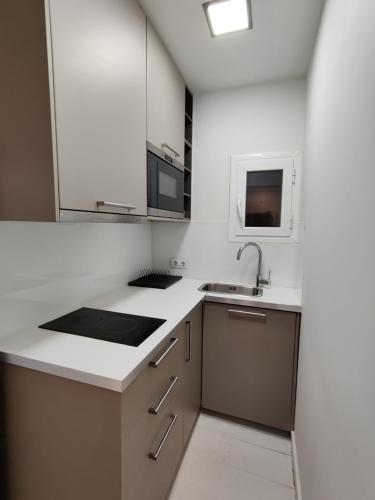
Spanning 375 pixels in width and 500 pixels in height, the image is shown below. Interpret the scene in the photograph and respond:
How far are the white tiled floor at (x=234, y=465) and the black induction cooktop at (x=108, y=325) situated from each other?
2.98ft

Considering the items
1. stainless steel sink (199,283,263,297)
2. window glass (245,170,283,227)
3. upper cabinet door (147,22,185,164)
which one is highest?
upper cabinet door (147,22,185,164)

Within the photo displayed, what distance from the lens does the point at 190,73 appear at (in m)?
1.69

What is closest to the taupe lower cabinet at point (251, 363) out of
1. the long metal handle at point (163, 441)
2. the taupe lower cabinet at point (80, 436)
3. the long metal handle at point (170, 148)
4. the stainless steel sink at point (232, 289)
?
the stainless steel sink at point (232, 289)

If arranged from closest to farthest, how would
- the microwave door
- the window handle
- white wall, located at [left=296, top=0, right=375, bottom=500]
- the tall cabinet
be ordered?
white wall, located at [left=296, top=0, right=375, bottom=500]
the tall cabinet
the microwave door
the window handle

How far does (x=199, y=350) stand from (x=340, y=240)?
1215 millimetres

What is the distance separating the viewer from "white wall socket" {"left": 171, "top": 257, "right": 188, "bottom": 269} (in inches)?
81.6

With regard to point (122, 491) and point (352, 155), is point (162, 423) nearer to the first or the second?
point (122, 491)

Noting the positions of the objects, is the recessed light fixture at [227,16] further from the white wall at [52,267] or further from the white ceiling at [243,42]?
the white wall at [52,267]

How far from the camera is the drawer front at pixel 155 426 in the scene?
76 cm

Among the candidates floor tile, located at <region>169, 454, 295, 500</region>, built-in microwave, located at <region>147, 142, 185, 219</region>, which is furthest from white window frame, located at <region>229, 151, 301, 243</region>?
floor tile, located at <region>169, 454, 295, 500</region>

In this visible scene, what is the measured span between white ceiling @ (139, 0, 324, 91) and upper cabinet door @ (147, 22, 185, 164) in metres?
0.08

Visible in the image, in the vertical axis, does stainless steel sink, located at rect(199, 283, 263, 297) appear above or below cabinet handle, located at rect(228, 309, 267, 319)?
above

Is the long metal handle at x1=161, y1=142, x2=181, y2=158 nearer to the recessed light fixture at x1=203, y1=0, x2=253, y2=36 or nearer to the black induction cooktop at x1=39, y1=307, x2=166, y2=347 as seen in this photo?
the recessed light fixture at x1=203, y1=0, x2=253, y2=36

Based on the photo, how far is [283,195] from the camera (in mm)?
1780
